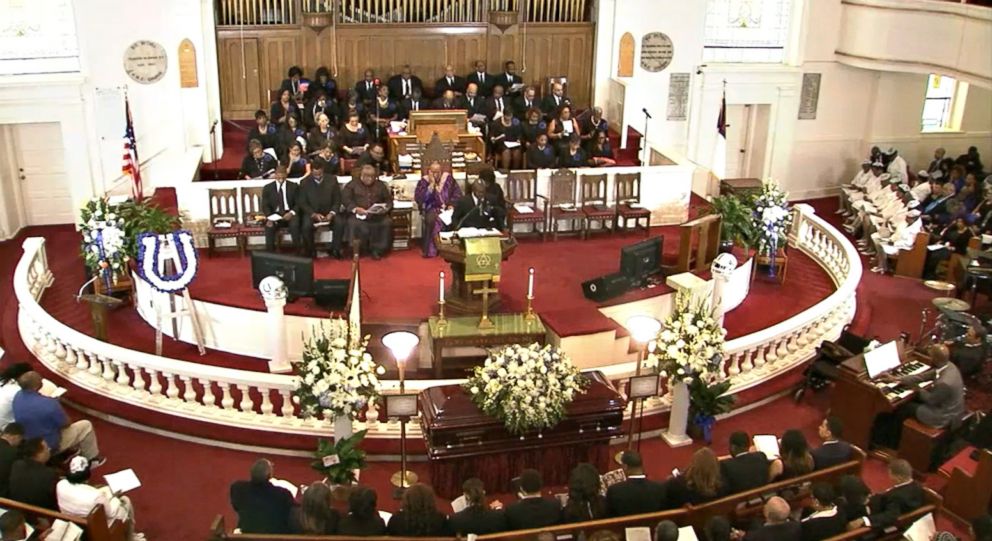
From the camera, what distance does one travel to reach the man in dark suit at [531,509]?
701cm

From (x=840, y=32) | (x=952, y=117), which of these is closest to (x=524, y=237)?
(x=840, y=32)

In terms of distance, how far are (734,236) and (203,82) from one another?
30.1 ft

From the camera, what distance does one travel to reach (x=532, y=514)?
23.0 ft

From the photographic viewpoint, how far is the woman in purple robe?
13.0 meters

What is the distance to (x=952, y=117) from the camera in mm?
20812

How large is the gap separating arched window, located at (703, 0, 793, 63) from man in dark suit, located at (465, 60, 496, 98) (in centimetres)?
429

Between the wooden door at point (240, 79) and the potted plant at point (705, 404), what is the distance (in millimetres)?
10930

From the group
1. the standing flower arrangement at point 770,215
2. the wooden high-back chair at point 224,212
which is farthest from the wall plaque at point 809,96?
the wooden high-back chair at point 224,212

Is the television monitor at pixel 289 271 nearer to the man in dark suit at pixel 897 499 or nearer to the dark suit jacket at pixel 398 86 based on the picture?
the man in dark suit at pixel 897 499

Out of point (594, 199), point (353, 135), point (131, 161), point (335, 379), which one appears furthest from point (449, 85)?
point (335, 379)

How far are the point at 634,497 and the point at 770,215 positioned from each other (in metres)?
7.01

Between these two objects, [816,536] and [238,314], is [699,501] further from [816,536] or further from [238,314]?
[238,314]

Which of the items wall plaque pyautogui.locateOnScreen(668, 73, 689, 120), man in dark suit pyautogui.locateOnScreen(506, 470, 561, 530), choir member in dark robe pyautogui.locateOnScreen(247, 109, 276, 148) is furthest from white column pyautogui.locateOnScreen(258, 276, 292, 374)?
wall plaque pyautogui.locateOnScreen(668, 73, 689, 120)

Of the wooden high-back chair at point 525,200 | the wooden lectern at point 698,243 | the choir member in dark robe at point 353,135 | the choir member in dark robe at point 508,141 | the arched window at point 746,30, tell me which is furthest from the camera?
the arched window at point 746,30
